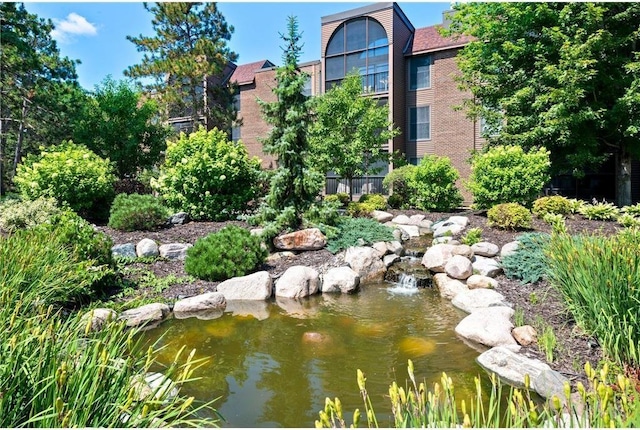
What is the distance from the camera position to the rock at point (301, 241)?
9.21m

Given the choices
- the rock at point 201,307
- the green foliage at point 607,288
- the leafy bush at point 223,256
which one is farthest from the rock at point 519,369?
the leafy bush at point 223,256

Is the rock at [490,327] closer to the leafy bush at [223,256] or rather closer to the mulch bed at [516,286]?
the mulch bed at [516,286]

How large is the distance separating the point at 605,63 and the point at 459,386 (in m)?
14.4

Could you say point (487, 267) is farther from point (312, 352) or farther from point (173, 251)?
point (173, 251)

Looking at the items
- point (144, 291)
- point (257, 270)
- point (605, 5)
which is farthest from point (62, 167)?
point (605, 5)

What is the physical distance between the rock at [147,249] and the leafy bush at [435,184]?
403 inches

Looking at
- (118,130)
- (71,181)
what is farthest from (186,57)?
(71,181)

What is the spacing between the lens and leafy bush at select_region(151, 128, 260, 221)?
11070mm

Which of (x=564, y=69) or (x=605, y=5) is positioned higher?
(x=605, y=5)

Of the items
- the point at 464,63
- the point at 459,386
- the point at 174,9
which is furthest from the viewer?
the point at 174,9

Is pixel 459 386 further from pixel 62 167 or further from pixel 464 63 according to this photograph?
pixel 464 63

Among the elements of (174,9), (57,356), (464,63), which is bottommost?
(57,356)

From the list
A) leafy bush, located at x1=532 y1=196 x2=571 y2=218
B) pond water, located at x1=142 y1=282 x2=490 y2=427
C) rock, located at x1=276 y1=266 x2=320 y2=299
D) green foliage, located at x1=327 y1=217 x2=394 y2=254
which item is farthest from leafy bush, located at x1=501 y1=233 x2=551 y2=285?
leafy bush, located at x1=532 y1=196 x2=571 y2=218

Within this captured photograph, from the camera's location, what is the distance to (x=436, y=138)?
72.8 feet
